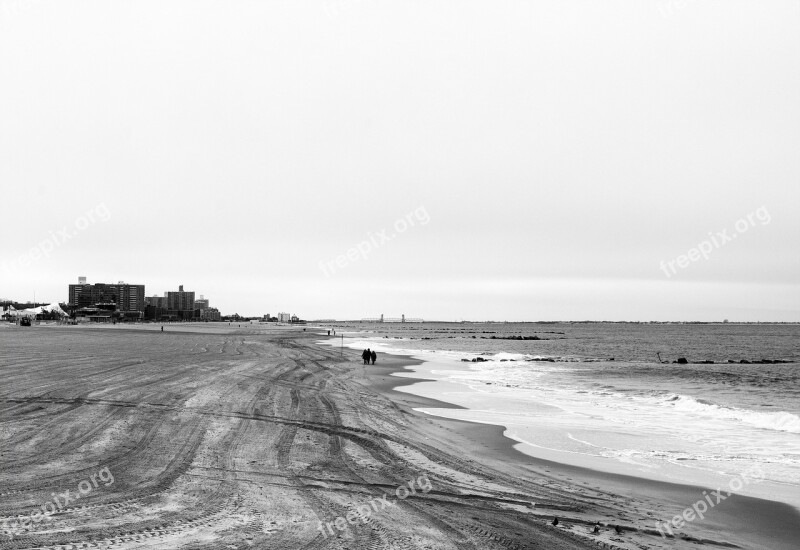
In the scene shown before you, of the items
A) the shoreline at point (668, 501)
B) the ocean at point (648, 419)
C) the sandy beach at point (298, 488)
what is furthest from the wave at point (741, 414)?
the sandy beach at point (298, 488)

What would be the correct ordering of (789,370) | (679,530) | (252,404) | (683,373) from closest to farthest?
(679,530) < (252,404) < (683,373) < (789,370)

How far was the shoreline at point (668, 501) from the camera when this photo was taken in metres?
9.37

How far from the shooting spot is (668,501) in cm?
1124

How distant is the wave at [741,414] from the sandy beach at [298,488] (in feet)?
34.9

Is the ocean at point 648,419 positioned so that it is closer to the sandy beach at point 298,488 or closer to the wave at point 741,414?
the wave at point 741,414

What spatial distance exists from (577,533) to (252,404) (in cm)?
1344

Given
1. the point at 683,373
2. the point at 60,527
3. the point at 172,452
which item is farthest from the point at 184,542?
the point at 683,373

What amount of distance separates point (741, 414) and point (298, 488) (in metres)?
21.0

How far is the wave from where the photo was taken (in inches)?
827

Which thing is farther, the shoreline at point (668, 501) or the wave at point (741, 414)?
the wave at point (741, 414)

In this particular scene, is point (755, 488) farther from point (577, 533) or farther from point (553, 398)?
point (553, 398)

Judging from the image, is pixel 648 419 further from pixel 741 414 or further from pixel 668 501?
pixel 668 501

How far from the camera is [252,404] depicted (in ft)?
65.0

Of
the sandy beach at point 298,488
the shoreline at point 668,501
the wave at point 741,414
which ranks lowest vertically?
the wave at point 741,414
